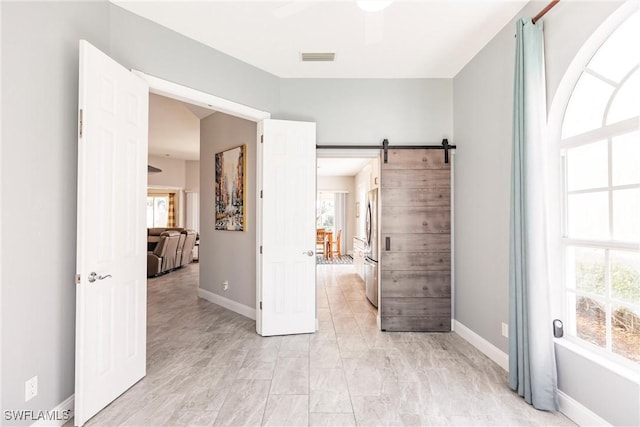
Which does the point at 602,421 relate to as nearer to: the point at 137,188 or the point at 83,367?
the point at 83,367

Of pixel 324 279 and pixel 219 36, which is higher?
pixel 219 36

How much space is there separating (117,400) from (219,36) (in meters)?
3.03

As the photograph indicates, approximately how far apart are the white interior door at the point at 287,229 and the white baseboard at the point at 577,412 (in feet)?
7.33

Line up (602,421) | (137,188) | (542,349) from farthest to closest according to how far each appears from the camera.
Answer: (137,188) < (542,349) < (602,421)

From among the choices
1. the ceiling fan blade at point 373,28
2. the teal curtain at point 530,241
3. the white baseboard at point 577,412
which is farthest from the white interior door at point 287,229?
the white baseboard at point 577,412

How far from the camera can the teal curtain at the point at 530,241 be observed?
2.11 metres

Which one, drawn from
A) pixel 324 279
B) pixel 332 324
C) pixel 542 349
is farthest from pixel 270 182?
pixel 324 279

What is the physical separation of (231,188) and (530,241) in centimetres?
350

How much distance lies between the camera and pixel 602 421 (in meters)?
1.83

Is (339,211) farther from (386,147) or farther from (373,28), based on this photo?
(373,28)

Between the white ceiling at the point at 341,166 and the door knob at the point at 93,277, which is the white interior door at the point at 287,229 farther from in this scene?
the white ceiling at the point at 341,166

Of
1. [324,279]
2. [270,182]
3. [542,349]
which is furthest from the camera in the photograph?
[324,279]

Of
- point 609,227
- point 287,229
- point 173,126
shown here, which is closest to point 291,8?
point 287,229

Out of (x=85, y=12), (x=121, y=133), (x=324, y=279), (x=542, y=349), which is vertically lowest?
(x=324, y=279)
